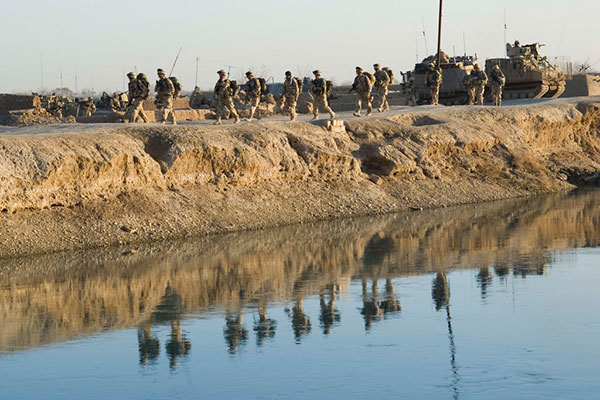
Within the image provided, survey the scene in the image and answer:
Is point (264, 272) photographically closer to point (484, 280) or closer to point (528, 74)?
point (484, 280)

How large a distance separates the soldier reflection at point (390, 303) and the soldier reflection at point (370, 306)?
92mm

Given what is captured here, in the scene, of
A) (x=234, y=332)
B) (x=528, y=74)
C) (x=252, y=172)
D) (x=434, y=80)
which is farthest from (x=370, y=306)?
(x=528, y=74)

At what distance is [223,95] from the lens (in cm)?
3209

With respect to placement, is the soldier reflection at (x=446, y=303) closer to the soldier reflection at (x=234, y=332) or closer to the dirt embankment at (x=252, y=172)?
the soldier reflection at (x=234, y=332)

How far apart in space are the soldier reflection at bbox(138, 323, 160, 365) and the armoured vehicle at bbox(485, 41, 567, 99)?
43534mm

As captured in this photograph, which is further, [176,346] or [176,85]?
[176,85]

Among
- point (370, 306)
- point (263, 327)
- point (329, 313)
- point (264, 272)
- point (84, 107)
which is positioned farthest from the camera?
point (84, 107)

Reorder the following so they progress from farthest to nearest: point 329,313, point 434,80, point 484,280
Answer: point 434,80 < point 484,280 < point 329,313

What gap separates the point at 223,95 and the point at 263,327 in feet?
54.8

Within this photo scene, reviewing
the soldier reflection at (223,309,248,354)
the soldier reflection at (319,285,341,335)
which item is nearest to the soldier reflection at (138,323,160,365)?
the soldier reflection at (223,309,248,354)

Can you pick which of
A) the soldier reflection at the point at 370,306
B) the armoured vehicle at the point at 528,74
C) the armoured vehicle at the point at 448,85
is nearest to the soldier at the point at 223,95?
the soldier reflection at the point at 370,306

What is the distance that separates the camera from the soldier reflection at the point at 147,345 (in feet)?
46.8

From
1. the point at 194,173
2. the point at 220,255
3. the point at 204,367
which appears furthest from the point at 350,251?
the point at 204,367

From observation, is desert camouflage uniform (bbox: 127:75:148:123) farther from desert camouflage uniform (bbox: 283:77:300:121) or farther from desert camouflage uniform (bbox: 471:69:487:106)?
desert camouflage uniform (bbox: 471:69:487:106)
